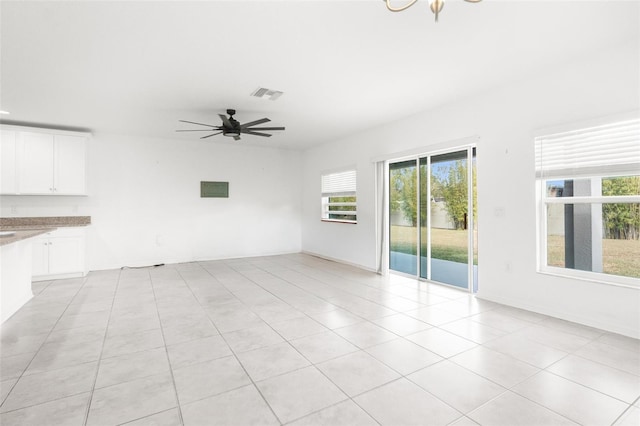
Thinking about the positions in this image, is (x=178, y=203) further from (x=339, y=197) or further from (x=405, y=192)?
(x=405, y=192)

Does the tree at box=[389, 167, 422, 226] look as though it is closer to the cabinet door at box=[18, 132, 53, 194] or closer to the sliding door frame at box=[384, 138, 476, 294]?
the sliding door frame at box=[384, 138, 476, 294]

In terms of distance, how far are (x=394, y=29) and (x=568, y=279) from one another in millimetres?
3278

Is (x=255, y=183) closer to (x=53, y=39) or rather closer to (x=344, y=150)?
(x=344, y=150)

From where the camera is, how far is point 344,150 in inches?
280

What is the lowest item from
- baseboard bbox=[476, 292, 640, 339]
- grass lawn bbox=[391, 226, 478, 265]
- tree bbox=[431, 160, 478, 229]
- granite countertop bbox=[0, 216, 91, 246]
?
baseboard bbox=[476, 292, 640, 339]

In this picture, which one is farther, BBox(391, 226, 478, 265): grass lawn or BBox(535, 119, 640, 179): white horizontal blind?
BBox(391, 226, 478, 265): grass lawn

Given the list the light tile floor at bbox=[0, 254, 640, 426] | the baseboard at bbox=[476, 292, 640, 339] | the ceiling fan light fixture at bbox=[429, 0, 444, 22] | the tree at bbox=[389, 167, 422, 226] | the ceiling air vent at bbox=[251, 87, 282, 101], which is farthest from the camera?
the tree at bbox=[389, 167, 422, 226]

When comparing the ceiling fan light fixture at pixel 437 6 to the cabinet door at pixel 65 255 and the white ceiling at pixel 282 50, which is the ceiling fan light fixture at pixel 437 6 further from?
the cabinet door at pixel 65 255

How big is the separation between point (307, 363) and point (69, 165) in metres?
6.12

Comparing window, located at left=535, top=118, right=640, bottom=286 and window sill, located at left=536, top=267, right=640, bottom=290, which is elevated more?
window, located at left=535, top=118, right=640, bottom=286

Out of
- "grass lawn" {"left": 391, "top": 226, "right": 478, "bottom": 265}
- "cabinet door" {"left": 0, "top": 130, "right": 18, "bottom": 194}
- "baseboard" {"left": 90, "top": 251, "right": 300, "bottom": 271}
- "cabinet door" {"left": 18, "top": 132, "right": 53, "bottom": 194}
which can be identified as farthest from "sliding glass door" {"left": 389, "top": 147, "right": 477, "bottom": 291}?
"cabinet door" {"left": 0, "top": 130, "right": 18, "bottom": 194}

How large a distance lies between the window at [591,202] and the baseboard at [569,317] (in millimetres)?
444

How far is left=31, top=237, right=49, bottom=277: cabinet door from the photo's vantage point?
536 centimetres

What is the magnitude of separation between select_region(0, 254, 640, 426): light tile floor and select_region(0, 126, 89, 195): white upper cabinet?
2429 mm
